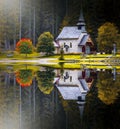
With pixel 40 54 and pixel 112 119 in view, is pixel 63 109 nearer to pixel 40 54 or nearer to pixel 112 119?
pixel 112 119

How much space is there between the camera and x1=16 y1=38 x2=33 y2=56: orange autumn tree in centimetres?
4491

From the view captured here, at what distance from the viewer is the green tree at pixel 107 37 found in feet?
153

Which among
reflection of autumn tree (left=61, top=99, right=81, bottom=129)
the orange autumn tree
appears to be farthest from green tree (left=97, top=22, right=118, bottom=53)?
reflection of autumn tree (left=61, top=99, right=81, bottom=129)

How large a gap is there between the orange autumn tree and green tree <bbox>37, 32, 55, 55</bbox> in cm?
94

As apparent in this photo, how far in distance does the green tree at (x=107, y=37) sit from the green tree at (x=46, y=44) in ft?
17.4

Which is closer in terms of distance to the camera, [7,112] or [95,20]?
[7,112]

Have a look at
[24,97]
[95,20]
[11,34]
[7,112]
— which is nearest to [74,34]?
[95,20]

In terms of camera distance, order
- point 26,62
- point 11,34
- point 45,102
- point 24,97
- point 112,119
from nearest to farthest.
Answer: point 112,119
point 45,102
point 24,97
point 26,62
point 11,34

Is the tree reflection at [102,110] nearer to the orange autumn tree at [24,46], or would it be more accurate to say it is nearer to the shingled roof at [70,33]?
the orange autumn tree at [24,46]

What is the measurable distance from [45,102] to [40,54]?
114 ft

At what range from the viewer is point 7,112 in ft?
30.5

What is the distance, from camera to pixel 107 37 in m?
47.2

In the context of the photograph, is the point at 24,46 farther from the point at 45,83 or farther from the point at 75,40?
the point at 45,83

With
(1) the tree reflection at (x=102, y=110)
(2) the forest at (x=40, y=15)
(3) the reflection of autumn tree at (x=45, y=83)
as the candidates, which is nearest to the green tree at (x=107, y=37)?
(2) the forest at (x=40, y=15)
